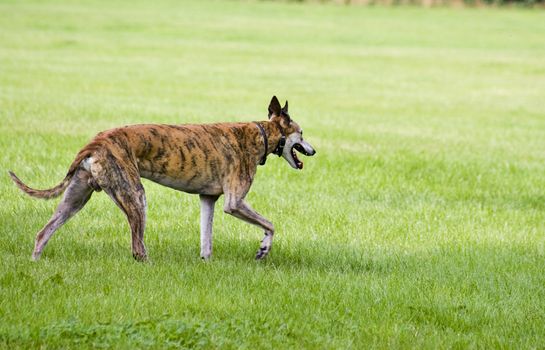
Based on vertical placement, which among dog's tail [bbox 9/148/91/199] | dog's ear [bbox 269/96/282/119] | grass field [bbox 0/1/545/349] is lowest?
grass field [bbox 0/1/545/349]

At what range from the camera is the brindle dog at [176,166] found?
332 inches

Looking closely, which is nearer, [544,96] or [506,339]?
[506,339]

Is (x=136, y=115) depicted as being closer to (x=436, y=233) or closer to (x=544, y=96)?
(x=436, y=233)

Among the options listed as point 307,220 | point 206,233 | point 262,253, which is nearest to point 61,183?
point 206,233

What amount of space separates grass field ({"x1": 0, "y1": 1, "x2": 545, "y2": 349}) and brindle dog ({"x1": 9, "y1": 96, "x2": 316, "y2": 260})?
416 mm

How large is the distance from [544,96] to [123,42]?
57.7ft

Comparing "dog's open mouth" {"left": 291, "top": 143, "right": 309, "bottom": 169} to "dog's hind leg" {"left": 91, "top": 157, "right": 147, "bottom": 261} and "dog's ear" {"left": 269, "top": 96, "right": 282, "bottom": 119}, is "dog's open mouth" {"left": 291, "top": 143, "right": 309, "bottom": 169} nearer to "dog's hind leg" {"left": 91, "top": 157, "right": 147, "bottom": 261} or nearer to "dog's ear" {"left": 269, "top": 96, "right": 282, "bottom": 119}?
"dog's ear" {"left": 269, "top": 96, "right": 282, "bottom": 119}

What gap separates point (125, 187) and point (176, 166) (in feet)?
2.41

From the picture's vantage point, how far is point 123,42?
1558 inches

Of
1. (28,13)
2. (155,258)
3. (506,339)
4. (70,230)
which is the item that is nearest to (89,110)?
(70,230)

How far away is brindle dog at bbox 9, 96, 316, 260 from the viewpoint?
27.7 feet

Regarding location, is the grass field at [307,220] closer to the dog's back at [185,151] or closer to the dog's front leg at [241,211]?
the dog's front leg at [241,211]

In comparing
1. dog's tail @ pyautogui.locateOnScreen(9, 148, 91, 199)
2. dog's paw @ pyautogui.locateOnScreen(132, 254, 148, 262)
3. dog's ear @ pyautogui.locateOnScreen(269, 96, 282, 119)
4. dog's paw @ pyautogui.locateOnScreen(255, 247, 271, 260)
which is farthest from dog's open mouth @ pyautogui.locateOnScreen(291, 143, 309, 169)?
dog's tail @ pyautogui.locateOnScreen(9, 148, 91, 199)

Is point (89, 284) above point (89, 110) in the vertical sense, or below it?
above
